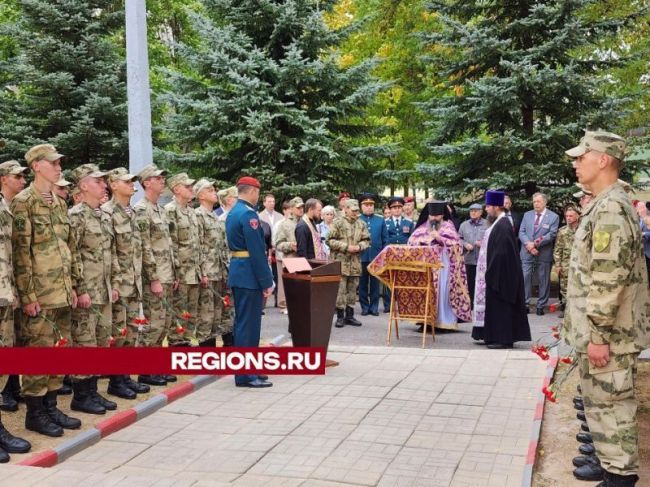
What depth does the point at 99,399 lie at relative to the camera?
298 inches

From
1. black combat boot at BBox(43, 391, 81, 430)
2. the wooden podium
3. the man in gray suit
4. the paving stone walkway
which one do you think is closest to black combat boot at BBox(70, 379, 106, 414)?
black combat boot at BBox(43, 391, 81, 430)

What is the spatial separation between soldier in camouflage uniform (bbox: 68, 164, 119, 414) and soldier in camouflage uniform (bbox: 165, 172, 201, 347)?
143 centimetres

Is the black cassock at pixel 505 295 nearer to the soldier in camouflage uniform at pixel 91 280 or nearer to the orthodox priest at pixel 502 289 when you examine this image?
the orthodox priest at pixel 502 289

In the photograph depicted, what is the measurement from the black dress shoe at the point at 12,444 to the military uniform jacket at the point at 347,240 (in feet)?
25.0

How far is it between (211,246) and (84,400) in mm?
2840

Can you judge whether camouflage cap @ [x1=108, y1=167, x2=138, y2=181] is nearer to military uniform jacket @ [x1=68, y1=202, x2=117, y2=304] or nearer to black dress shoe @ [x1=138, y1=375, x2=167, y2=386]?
military uniform jacket @ [x1=68, y1=202, x2=117, y2=304]

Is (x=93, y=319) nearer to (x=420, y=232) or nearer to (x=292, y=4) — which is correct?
(x=420, y=232)

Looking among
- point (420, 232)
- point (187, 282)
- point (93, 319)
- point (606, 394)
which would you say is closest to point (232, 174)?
point (420, 232)

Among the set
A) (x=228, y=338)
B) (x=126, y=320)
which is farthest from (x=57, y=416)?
(x=228, y=338)

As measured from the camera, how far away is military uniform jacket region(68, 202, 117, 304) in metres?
7.45

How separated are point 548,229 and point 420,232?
3.24 metres

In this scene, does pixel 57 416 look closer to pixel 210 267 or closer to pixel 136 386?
pixel 136 386

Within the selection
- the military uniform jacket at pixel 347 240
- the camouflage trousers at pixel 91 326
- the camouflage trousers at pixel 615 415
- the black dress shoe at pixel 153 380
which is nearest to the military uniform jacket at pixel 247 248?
the black dress shoe at pixel 153 380

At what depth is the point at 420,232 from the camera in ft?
40.9
